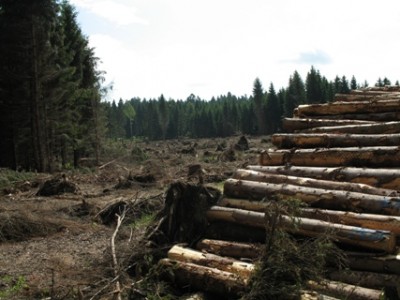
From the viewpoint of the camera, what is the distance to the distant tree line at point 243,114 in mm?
79562

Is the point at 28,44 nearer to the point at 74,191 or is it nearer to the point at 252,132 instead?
the point at 74,191

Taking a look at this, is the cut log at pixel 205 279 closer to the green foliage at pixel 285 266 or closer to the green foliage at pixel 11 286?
the green foliage at pixel 285 266

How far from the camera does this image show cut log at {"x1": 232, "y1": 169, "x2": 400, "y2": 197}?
248 inches

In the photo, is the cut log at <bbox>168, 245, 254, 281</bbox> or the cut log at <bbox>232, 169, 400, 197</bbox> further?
the cut log at <bbox>232, 169, 400, 197</bbox>

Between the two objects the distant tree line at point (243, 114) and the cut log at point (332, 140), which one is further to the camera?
the distant tree line at point (243, 114)

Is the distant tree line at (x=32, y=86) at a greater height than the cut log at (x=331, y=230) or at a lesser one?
greater

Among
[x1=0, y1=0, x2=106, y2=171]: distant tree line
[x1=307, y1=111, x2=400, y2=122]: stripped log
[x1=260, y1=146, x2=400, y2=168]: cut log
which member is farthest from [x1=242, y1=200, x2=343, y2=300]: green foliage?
[x1=0, y1=0, x2=106, y2=171]: distant tree line

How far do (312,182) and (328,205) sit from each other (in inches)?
23.5

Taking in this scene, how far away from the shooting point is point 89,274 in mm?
6926

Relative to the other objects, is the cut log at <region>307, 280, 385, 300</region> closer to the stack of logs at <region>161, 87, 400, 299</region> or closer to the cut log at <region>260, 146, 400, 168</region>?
the stack of logs at <region>161, 87, 400, 299</region>

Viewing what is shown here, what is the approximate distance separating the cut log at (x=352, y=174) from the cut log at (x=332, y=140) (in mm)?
1014

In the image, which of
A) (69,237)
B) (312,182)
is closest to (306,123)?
(312,182)

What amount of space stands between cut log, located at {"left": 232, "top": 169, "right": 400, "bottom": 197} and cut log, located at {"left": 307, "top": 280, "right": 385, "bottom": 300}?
170 centimetres

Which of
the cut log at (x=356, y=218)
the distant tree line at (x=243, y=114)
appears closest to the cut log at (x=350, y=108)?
the cut log at (x=356, y=218)
